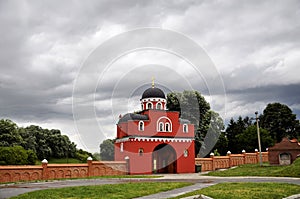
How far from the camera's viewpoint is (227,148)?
2179 inches

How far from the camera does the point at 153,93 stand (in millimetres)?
36906

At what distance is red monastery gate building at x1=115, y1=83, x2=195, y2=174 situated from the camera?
33438 millimetres

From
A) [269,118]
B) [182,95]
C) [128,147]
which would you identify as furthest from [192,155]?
[269,118]

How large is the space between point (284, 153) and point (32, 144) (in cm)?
3509

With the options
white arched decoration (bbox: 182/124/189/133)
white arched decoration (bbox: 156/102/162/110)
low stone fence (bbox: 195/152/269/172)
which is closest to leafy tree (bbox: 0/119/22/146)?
white arched decoration (bbox: 156/102/162/110)

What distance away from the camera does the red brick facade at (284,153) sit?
32844mm

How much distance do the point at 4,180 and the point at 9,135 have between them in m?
22.0

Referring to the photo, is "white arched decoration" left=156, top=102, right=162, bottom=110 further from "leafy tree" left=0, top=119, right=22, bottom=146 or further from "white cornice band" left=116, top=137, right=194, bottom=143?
"leafy tree" left=0, top=119, right=22, bottom=146

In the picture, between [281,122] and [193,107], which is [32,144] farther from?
[281,122]

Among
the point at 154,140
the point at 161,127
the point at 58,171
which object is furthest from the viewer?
the point at 161,127

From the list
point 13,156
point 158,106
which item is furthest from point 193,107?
point 13,156

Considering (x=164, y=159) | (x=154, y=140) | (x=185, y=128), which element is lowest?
(x=164, y=159)

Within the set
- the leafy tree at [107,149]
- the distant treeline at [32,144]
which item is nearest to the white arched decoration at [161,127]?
the distant treeline at [32,144]

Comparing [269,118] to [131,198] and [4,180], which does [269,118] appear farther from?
[131,198]
